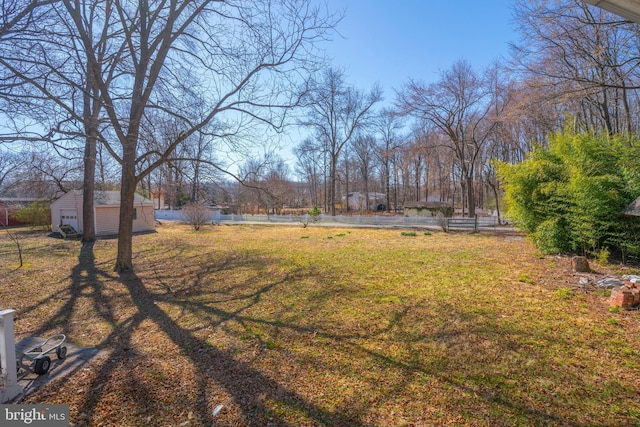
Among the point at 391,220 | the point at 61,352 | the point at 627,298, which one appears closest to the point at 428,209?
the point at 391,220

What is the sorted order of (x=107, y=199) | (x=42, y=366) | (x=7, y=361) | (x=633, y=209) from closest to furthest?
1. (x=7, y=361)
2. (x=42, y=366)
3. (x=633, y=209)
4. (x=107, y=199)

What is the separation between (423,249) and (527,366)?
720cm

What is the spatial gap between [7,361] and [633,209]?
965cm

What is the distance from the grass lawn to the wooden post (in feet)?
0.51

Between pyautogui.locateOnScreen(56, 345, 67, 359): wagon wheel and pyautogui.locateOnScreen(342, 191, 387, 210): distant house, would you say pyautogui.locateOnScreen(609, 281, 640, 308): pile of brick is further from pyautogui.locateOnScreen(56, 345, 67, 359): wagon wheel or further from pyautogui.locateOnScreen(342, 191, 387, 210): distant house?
pyautogui.locateOnScreen(342, 191, 387, 210): distant house

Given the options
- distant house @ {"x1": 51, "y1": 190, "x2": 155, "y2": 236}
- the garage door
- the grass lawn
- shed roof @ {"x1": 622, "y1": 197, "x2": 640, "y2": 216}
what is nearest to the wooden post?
the grass lawn

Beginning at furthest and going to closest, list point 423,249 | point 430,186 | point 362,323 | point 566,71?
point 430,186 < point 423,249 < point 566,71 < point 362,323

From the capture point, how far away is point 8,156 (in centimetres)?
728

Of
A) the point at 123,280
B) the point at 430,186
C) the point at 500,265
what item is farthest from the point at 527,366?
the point at 430,186

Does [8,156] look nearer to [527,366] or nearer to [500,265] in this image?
[527,366]

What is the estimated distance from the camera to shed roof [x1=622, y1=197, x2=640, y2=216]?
5.70 m

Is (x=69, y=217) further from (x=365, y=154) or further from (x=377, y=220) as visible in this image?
(x=365, y=154)

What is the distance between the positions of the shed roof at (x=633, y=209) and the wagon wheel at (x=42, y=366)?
9.42 meters

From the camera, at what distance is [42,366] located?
288 cm
